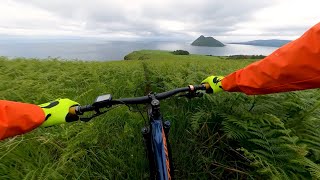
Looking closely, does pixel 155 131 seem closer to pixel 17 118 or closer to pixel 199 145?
pixel 17 118

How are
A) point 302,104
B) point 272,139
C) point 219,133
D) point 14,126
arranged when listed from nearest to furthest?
point 14,126 → point 272,139 → point 302,104 → point 219,133

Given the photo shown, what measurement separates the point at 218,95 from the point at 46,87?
4.20 meters

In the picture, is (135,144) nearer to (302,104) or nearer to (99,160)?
(99,160)

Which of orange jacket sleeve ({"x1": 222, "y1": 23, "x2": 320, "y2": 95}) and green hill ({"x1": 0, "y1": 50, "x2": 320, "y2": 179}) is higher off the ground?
orange jacket sleeve ({"x1": 222, "y1": 23, "x2": 320, "y2": 95})

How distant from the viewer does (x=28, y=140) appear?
11.1 ft

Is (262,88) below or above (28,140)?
above

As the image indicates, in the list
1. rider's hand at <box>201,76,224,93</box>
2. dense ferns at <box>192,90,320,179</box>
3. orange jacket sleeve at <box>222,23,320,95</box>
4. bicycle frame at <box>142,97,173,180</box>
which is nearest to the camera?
orange jacket sleeve at <box>222,23,320,95</box>

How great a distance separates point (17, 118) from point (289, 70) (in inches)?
86.9

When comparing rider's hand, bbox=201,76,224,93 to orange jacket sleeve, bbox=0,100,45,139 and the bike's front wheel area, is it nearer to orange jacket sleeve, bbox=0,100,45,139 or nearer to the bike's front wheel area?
the bike's front wheel area

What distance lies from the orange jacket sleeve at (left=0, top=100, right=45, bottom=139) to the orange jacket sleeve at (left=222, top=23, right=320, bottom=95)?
1.85 meters

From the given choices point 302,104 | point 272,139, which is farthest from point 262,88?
point 302,104

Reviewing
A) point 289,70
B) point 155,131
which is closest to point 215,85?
point 289,70

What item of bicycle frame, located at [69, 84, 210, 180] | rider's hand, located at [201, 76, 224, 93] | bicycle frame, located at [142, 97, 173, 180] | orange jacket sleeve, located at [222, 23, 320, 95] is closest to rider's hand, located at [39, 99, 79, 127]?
bicycle frame, located at [69, 84, 210, 180]

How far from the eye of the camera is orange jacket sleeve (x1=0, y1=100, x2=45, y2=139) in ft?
6.02
